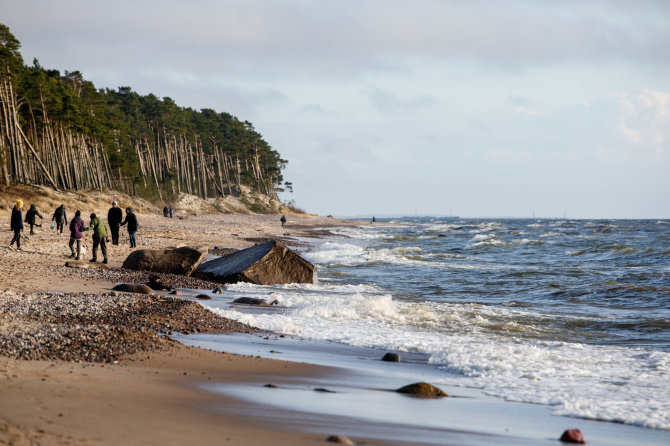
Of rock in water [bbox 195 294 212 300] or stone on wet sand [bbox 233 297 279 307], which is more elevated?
rock in water [bbox 195 294 212 300]

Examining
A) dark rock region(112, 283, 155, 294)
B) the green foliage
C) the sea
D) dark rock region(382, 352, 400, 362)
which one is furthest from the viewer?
the green foliage

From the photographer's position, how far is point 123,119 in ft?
292

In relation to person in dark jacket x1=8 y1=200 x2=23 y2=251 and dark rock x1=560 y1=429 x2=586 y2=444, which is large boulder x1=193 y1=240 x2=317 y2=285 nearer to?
person in dark jacket x1=8 y1=200 x2=23 y2=251

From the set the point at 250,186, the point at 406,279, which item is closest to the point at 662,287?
the point at 406,279

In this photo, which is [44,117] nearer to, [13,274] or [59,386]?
[13,274]

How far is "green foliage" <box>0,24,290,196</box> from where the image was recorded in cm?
5762

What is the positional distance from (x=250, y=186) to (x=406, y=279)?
99.0m

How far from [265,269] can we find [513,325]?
8850 mm

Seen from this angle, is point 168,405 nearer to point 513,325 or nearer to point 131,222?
point 513,325

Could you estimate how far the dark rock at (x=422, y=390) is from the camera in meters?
7.22

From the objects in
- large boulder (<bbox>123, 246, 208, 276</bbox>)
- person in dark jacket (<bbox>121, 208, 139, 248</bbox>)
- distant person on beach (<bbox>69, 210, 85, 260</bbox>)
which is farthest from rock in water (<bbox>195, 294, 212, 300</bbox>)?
person in dark jacket (<bbox>121, 208, 139, 248</bbox>)

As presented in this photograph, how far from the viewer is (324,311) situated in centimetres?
1408

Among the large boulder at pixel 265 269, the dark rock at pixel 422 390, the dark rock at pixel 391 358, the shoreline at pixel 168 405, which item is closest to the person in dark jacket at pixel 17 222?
the large boulder at pixel 265 269

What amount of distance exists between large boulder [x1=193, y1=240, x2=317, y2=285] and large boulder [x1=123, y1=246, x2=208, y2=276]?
0.36 m
